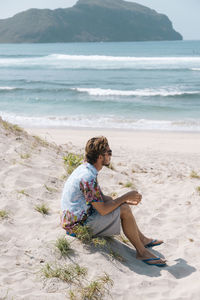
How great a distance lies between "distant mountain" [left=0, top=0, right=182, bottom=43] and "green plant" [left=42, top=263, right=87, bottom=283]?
148391 millimetres

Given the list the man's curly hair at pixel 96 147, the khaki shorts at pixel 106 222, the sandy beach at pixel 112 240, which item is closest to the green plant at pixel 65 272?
the sandy beach at pixel 112 240

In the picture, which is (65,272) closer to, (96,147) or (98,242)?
(98,242)

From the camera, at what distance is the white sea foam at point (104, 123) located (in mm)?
14008

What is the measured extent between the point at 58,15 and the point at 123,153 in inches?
6180

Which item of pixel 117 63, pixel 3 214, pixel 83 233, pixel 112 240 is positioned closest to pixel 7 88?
pixel 3 214

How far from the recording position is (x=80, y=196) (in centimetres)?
398

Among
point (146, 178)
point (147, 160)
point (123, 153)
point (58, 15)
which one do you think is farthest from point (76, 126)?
point (58, 15)

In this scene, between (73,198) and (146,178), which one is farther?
(146,178)

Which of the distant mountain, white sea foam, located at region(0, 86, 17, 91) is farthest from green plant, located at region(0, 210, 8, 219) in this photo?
the distant mountain

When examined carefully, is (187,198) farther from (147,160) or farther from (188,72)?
(188,72)

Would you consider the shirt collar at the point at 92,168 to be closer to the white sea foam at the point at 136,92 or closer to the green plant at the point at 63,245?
the green plant at the point at 63,245

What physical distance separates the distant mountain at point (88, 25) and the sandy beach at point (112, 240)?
144630 mm

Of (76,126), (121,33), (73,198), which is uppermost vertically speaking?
(121,33)

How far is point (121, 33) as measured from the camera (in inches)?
6417
